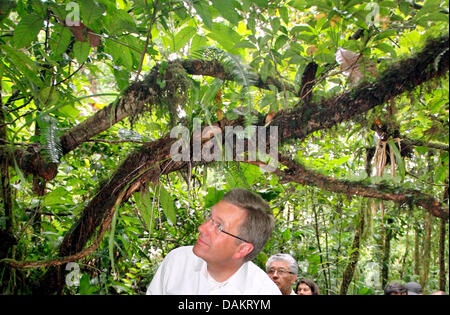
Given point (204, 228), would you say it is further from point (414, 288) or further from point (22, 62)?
point (414, 288)

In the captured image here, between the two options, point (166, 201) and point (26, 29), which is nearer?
point (26, 29)

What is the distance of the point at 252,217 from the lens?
1.57 meters

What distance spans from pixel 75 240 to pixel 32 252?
465 millimetres

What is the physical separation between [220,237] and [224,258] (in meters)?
0.09

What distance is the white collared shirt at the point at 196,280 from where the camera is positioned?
4.93ft

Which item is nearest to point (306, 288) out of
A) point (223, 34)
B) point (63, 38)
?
point (223, 34)

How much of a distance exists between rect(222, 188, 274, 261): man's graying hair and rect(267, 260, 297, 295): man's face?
2.82 feet

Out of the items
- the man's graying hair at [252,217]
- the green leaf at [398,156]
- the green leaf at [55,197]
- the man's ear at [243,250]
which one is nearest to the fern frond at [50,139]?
the green leaf at [55,197]

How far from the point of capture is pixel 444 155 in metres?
1.72

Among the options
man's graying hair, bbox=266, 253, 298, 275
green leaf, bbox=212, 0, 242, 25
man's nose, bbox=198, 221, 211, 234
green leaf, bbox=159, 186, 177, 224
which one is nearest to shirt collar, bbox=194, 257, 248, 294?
man's nose, bbox=198, 221, 211, 234

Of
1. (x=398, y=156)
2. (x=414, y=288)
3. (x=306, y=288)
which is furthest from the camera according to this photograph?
(x=306, y=288)

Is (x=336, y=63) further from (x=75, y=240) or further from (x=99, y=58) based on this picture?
(x=75, y=240)

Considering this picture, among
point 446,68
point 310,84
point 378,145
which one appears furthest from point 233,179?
point 446,68

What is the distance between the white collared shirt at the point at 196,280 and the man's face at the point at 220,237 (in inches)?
3.7
